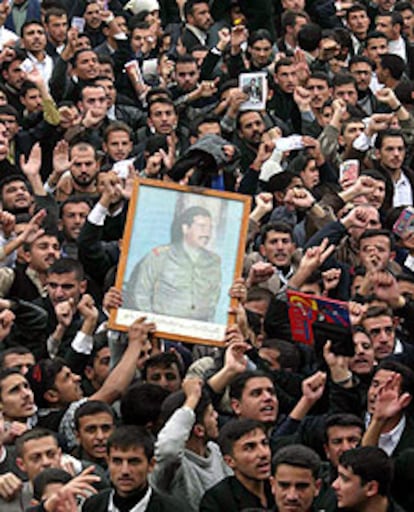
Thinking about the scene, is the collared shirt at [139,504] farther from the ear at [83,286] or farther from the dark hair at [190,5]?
the dark hair at [190,5]

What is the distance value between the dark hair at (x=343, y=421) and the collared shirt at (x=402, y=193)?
17.2 feet

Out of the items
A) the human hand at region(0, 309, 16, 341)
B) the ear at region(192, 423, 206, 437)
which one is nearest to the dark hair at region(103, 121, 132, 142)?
the human hand at region(0, 309, 16, 341)

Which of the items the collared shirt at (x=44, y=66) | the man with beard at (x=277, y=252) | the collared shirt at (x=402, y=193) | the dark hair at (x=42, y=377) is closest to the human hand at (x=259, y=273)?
the man with beard at (x=277, y=252)

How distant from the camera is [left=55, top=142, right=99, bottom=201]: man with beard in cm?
1525

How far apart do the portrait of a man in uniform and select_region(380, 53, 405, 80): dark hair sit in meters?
7.35

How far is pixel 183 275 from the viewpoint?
1156cm

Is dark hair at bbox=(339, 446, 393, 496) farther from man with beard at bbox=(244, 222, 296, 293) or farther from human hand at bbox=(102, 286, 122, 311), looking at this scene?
man with beard at bbox=(244, 222, 296, 293)

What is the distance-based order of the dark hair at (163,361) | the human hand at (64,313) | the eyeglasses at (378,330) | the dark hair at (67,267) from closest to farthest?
the dark hair at (163,361), the eyeglasses at (378,330), the human hand at (64,313), the dark hair at (67,267)

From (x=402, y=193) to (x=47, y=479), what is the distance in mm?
6439

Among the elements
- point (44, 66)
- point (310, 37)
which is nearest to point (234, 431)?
point (44, 66)

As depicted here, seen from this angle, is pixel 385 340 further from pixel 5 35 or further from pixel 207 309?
pixel 5 35

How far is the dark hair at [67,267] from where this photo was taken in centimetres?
1326

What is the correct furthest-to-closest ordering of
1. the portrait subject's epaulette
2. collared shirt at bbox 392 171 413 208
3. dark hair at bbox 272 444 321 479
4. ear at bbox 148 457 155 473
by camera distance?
Answer: collared shirt at bbox 392 171 413 208, the portrait subject's epaulette, ear at bbox 148 457 155 473, dark hair at bbox 272 444 321 479

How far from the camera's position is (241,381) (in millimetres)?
11266
